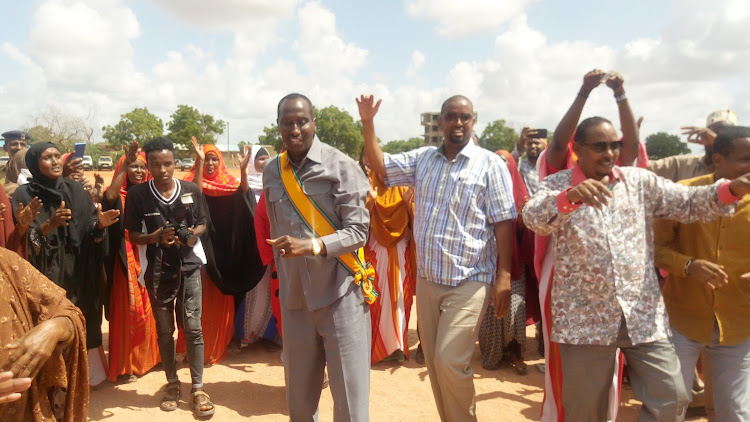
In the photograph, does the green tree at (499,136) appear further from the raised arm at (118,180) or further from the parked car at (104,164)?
the raised arm at (118,180)

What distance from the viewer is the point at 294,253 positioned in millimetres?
2641

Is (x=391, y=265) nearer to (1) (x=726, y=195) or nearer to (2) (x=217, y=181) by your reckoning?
(2) (x=217, y=181)

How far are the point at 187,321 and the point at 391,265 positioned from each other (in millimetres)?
2062

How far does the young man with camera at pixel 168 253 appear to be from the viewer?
417 cm

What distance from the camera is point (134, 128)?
4153 cm

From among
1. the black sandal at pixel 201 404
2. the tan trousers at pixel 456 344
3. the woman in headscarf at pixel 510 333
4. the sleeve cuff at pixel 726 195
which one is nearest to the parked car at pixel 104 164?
the black sandal at pixel 201 404

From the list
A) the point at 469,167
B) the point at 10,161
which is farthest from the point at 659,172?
the point at 10,161

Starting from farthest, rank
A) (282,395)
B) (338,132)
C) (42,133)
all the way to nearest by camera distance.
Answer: (338,132) < (42,133) < (282,395)

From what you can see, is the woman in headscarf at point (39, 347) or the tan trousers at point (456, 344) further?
the tan trousers at point (456, 344)

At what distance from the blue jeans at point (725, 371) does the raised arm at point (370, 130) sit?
2.04 meters

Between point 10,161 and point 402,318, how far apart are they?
15.6 ft

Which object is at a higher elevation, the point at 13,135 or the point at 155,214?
the point at 13,135

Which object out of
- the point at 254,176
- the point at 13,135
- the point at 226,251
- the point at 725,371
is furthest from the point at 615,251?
the point at 13,135

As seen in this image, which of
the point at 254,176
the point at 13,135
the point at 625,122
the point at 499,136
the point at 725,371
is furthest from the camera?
the point at 499,136
